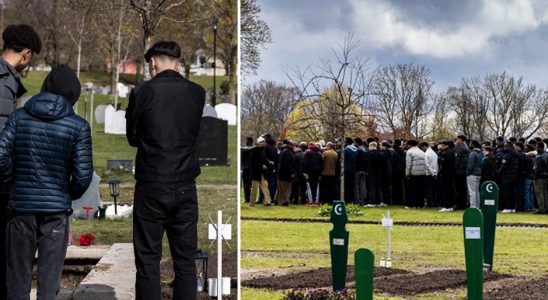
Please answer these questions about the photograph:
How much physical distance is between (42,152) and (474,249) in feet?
8.87

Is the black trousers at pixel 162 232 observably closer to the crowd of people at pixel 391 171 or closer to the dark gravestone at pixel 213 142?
the crowd of people at pixel 391 171

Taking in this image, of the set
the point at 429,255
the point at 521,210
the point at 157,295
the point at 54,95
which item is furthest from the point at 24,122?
the point at 521,210

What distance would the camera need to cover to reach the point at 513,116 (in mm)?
6941

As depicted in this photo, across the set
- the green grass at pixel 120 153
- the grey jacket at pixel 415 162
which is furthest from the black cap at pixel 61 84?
the green grass at pixel 120 153

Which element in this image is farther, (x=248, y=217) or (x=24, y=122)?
(x=248, y=217)

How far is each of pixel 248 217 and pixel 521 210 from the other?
1.97 m

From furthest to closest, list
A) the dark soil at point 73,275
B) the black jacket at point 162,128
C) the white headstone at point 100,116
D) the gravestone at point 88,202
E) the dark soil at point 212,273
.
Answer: the white headstone at point 100,116
the gravestone at point 88,202
the dark soil at point 73,275
the dark soil at point 212,273
the black jacket at point 162,128

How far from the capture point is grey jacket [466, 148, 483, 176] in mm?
7004

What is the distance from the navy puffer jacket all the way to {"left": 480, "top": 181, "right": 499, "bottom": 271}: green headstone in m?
3.10

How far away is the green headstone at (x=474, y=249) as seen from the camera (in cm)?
611

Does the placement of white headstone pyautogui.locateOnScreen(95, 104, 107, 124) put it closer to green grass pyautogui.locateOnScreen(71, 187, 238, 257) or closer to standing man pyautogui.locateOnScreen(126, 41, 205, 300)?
green grass pyautogui.locateOnScreen(71, 187, 238, 257)

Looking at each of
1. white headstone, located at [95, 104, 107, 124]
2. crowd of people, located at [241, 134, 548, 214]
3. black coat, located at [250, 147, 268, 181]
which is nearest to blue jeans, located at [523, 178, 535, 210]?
crowd of people, located at [241, 134, 548, 214]

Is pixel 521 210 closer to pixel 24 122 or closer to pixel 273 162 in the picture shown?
pixel 273 162

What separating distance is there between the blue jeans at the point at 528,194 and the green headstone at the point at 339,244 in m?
1.34
